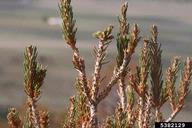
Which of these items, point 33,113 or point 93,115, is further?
point 33,113

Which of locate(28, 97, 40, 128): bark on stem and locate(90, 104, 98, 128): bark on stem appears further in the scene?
locate(28, 97, 40, 128): bark on stem

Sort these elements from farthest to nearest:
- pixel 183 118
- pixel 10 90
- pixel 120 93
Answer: pixel 10 90 < pixel 183 118 < pixel 120 93

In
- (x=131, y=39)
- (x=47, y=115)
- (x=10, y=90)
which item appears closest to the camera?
(x=131, y=39)

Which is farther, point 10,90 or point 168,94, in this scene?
point 10,90

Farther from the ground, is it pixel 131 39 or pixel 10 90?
pixel 10 90

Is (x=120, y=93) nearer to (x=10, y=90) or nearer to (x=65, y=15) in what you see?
(x=65, y=15)

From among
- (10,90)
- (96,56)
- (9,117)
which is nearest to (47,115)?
(9,117)

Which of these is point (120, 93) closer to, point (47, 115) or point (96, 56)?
point (47, 115)

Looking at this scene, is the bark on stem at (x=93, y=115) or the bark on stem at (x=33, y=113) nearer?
the bark on stem at (x=93, y=115)

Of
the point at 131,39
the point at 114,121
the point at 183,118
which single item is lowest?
the point at 114,121
